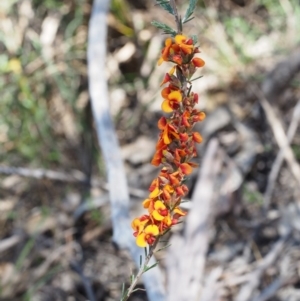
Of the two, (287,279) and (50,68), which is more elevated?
(50,68)

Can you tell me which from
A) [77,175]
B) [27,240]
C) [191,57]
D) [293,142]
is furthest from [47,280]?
[191,57]

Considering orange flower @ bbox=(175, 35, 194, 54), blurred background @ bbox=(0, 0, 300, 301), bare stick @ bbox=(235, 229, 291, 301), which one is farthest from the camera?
blurred background @ bbox=(0, 0, 300, 301)

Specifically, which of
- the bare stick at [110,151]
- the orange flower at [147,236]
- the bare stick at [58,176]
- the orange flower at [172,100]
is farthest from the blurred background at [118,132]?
the orange flower at [172,100]

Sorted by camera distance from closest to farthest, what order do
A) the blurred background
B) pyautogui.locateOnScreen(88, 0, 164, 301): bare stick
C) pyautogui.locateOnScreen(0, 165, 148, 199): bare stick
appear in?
pyautogui.locateOnScreen(88, 0, 164, 301): bare stick < the blurred background < pyautogui.locateOnScreen(0, 165, 148, 199): bare stick

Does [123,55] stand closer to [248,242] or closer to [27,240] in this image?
[27,240]

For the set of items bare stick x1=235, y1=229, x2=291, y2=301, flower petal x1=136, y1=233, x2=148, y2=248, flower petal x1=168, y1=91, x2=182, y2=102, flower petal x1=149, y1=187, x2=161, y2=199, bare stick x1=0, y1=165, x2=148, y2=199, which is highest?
bare stick x1=0, y1=165, x2=148, y2=199

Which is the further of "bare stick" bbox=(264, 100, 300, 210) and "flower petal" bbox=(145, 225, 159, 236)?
"bare stick" bbox=(264, 100, 300, 210)

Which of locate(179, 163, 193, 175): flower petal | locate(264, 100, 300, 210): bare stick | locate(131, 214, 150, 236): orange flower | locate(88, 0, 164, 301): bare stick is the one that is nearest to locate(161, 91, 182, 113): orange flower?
locate(179, 163, 193, 175): flower petal

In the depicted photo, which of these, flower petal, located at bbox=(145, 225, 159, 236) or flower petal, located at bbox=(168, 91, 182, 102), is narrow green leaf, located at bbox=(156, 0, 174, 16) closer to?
flower petal, located at bbox=(168, 91, 182, 102)
